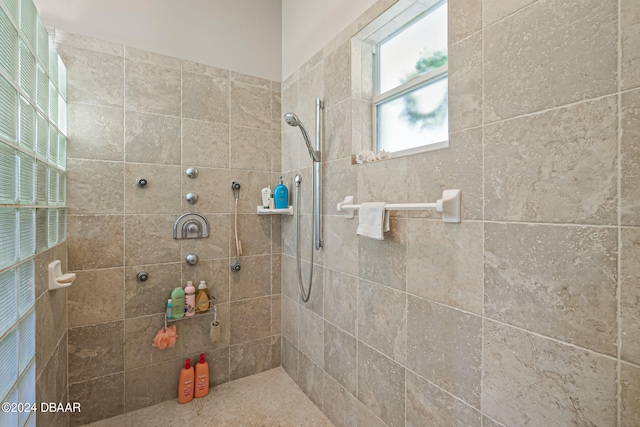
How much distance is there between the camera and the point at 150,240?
1.81 m

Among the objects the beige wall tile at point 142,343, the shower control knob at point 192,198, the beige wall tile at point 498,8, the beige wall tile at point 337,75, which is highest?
the beige wall tile at point 337,75

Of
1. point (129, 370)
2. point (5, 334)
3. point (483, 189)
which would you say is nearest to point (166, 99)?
point (5, 334)

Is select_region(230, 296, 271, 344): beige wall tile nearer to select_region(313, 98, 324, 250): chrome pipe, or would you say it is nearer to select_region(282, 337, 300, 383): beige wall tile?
select_region(282, 337, 300, 383): beige wall tile

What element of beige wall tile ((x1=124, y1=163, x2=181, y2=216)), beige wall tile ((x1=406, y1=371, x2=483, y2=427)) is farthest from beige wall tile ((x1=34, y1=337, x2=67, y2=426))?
beige wall tile ((x1=406, y1=371, x2=483, y2=427))

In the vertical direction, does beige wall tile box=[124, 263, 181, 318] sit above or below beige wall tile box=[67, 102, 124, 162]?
below

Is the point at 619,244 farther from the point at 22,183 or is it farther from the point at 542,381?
the point at 22,183

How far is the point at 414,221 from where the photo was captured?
3.86 ft

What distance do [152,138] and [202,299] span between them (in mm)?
1054

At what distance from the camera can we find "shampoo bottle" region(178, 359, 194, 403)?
184 cm

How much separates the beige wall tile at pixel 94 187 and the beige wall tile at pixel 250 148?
674 millimetres

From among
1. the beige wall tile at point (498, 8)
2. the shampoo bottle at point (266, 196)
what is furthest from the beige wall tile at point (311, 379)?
the beige wall tile at point (498, 8)

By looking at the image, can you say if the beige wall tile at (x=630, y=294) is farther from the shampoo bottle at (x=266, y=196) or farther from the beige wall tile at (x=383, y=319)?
the shampoo bottle at (x=266, y=196)

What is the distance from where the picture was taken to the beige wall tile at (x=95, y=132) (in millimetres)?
1610

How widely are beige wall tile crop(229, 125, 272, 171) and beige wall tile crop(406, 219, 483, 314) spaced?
1314 mm
